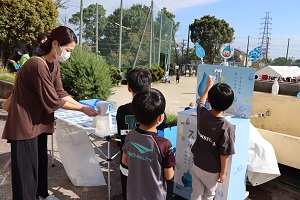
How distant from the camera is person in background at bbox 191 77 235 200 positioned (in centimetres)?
181

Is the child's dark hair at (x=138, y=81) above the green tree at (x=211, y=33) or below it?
below

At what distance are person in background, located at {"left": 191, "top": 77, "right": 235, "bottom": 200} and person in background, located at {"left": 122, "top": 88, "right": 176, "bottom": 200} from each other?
463mm

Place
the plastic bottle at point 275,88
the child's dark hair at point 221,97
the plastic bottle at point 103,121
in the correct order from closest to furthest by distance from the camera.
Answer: the child's dark hair at point 221,97
the plastic bottle at point 103,121
the plastic bottle at point 275,88

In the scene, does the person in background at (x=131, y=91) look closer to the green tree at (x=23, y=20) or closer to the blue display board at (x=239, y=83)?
the blue display board at (x=239, y=83)

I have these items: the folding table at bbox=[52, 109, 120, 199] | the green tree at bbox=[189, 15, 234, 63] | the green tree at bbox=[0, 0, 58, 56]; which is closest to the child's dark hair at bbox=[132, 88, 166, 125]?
the folding table at bbox=[52, 109, 120, 199]

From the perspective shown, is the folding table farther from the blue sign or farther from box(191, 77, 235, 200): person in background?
the blue sign

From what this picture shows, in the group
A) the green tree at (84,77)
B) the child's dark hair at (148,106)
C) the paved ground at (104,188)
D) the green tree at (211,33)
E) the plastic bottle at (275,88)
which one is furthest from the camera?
the green tree at (211,33)

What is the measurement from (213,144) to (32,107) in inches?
55.4

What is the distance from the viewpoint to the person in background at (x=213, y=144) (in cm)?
181

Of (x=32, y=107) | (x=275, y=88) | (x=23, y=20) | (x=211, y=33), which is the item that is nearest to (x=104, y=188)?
(x=32, y=107)

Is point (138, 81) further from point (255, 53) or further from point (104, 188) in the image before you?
point (104, 188)

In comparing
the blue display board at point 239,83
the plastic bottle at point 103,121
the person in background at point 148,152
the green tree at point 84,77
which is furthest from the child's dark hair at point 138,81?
→ the green tree at point 84,77

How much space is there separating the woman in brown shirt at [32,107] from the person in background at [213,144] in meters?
1.08

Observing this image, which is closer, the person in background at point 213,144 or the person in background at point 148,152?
the person in background at point 148,152
